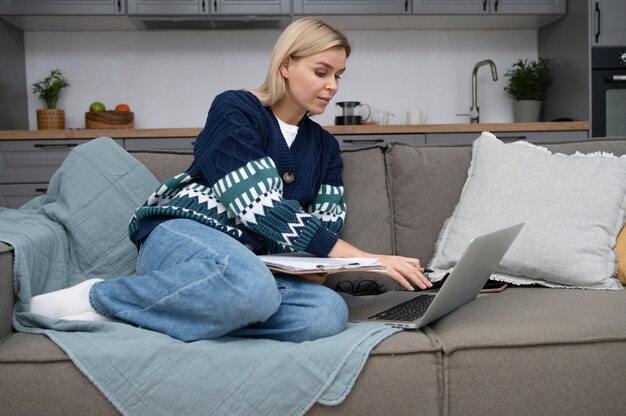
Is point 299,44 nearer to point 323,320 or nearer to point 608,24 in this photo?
point 323,320

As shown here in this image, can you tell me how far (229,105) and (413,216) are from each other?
0.66 metres

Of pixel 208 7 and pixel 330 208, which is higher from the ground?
pixel 208 7

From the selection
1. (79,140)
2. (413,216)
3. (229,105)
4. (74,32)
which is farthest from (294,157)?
(74,32)

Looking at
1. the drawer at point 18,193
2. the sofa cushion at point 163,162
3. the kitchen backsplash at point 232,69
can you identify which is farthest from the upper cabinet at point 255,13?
the sofa cushion at point 163,162

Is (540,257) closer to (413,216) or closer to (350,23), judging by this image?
(413,216)

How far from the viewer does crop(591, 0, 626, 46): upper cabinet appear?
12.6 feet

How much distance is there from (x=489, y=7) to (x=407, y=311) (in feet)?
9.81

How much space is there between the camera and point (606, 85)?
387 centimetres

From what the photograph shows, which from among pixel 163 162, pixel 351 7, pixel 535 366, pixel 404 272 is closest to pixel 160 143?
pixel 351 7

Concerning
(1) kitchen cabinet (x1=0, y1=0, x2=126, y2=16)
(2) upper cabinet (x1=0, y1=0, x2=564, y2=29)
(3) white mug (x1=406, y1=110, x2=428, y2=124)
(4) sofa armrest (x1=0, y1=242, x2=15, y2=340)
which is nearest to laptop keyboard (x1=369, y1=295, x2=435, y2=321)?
(4) sofa armrest (x1=0, y1=242, x2=15, y2=340)

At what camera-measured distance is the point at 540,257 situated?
179cm

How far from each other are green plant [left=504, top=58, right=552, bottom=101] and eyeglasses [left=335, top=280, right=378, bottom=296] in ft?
8.97

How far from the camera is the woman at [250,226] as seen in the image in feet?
4.49

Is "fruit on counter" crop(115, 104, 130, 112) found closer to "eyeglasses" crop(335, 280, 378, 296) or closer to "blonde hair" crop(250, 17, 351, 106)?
"blonde hair" crop(250, 17, 351, 106)
